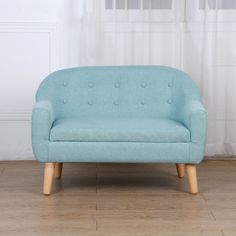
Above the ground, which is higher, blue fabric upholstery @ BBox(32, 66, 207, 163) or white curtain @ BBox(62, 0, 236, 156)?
white curtain @ BBox(62, 0, 236, 156)

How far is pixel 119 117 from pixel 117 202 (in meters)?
0.76

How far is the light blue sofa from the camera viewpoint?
10.9ft

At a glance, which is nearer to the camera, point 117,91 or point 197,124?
point 197,124

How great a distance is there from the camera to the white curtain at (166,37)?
427 cm

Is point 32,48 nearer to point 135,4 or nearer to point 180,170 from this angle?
point 135,4

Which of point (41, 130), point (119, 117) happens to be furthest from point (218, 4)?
point (41, 130)

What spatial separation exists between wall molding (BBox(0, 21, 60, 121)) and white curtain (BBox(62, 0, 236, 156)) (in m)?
0.12

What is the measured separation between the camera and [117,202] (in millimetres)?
3244

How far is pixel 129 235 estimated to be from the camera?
2680 millimetres

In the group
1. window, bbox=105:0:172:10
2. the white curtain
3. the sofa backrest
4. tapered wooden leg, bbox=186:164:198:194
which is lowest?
tapered wooden leg, bbox=186:164:198:194

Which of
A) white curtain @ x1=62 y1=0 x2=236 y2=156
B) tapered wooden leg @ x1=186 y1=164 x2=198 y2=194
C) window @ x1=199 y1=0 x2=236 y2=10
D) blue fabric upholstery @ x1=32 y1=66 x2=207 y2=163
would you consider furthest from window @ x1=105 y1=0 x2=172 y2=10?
tapered wooden leg @ x1=186 y1=164 x2=198 y2=194

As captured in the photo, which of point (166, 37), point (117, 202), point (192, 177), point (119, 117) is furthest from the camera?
point (166, 37)

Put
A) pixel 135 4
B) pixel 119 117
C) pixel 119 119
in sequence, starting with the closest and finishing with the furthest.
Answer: pixel 119 119 < pixel 119 117 < pixel 135 4

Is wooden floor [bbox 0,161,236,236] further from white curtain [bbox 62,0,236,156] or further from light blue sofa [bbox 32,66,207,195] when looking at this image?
white curtain [bbox 62,0,236,156]
